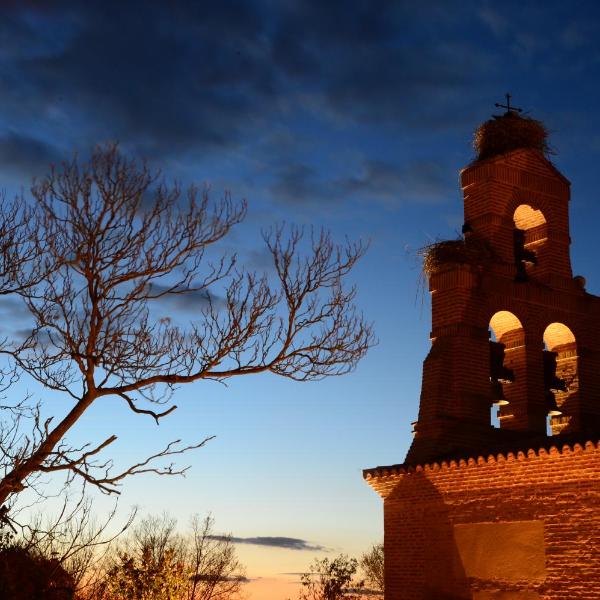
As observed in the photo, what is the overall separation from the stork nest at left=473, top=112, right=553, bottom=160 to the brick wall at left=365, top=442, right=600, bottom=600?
742 cm

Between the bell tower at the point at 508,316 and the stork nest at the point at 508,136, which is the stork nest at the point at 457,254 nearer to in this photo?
the bell tower at the point at 508,316

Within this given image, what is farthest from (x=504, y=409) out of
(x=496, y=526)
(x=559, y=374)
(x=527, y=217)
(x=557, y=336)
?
(x=527, y=217)

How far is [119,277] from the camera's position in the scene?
12.1 metres

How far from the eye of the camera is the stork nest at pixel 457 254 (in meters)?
19.1

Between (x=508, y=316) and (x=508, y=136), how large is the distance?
13.2 feet

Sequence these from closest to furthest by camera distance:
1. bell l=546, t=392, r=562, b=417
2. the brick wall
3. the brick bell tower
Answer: the brick wall < the brick bell tower < bell l=546, t=392, r=562, b=417

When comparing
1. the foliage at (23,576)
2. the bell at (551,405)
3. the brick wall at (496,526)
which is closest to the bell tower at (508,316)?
the bell at (551,405)

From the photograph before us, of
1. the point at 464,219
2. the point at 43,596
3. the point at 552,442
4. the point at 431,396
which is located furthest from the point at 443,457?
the point at 43,596

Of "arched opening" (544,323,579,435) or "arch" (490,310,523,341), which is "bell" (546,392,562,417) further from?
"arch" (490,310,523,341)

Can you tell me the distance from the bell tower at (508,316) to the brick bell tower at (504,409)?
0.03m

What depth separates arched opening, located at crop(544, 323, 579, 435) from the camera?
19.3 metres

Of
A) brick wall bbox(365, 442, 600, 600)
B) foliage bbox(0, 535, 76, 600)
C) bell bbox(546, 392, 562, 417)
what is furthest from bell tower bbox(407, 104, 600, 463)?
foliage bbox(0, 535, 76, 600)

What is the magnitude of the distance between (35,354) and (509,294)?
10.8 metres

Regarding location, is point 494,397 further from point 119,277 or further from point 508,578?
point 119,277
